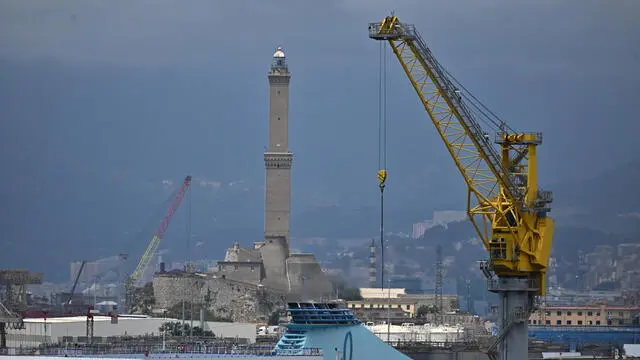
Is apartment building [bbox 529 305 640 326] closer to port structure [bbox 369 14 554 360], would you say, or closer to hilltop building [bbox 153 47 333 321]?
hilltop building [bbox 153 47 333 321]

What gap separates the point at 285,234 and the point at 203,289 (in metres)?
14.1

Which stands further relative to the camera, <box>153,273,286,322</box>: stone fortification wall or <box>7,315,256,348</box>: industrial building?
<box>153,273,286,322</box>: stone fortification wall

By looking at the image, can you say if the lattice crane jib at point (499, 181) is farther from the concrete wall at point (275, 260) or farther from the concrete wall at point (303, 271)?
the concrete wall at point (275, 260)

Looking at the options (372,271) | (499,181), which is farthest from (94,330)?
(372,271)

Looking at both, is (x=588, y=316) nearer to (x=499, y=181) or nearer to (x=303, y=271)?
(x=303, y=271)

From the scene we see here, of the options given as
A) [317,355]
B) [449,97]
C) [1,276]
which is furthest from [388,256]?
[317,355]

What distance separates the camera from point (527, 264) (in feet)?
254

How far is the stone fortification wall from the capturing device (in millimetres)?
154375

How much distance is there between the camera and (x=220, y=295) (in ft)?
514

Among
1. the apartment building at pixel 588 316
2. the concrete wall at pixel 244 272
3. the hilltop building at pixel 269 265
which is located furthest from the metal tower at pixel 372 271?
the concrete wall at pixel 244 272

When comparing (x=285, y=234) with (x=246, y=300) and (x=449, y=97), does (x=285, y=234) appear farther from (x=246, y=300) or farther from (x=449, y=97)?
(x=449, y=97)

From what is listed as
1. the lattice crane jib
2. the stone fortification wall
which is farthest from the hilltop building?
the lattice crane jib

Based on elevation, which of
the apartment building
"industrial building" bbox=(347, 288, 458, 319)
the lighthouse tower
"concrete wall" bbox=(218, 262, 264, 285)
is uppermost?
the lighthouse tower

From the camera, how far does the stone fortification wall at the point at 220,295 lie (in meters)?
154
